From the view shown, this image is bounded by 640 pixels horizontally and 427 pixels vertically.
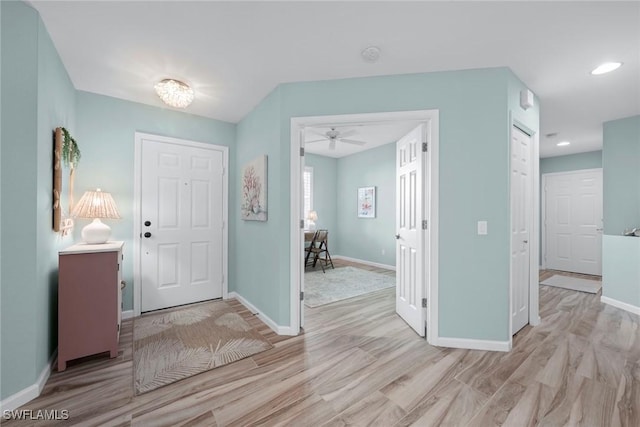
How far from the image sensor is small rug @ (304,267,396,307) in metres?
3.66

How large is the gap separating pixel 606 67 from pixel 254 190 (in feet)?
11.5

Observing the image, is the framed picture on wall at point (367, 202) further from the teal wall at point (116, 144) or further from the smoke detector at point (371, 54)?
Result: the teal wall at point (116, 144)

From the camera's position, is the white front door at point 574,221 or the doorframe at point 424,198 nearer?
the doorframe at point 424,198

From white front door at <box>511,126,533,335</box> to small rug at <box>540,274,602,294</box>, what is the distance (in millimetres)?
2286

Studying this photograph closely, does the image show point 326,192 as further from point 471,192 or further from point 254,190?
point 471,192

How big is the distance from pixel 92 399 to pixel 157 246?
1759 mm

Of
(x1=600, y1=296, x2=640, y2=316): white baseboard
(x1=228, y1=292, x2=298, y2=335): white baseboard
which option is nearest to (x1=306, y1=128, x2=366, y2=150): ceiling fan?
(x1=228, y1=292, x2=298, y2=335): white baseboard

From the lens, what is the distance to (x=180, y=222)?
3311mm

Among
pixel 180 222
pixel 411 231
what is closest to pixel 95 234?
pixel 180 222

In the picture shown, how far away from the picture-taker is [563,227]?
17.9 feet

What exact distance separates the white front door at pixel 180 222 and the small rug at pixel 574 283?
540 centimetres

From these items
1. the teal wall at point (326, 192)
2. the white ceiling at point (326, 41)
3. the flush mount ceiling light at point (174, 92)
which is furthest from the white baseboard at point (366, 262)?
the flush mount ceiling light at point (174, 92)

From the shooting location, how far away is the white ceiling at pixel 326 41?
1.66 m

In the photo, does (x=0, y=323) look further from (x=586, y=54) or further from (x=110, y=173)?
(x=586, y=54)
